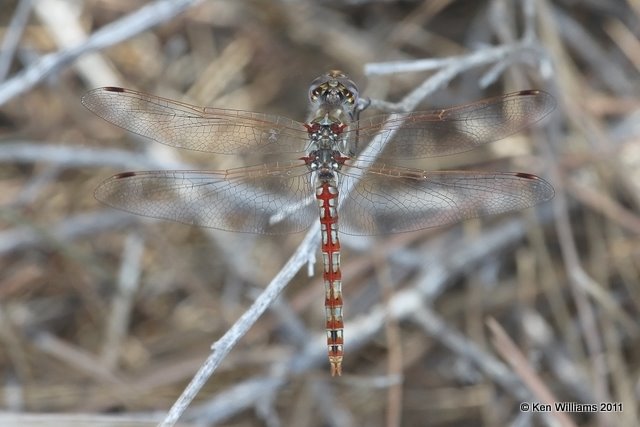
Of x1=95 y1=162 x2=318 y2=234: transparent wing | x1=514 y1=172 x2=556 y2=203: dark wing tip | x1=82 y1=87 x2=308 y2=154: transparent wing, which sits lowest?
x1=514 y1=172 x2=556 y2=203: dark wing tip

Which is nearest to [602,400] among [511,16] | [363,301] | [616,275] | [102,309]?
[616,275]

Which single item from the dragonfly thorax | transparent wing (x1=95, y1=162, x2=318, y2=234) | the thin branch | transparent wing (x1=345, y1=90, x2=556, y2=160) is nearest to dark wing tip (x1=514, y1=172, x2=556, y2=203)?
transparent wing (x1=345, y1=90, x2=556, y2=160)

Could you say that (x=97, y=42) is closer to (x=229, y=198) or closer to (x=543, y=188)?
(x=229, y=198)

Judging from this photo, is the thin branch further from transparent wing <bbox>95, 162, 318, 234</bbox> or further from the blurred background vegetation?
transparent wing <bbox>95, 162, 318, 234</bbox>

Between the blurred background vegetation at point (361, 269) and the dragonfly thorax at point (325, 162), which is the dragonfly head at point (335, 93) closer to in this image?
the dragonfly thorax at point (325, 162)

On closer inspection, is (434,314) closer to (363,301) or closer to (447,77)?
(363,301)

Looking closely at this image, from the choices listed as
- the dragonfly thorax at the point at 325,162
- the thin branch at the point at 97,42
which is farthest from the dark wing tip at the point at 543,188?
the thin branch at the point at 97,42

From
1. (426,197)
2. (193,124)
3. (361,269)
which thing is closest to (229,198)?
(193,124)
